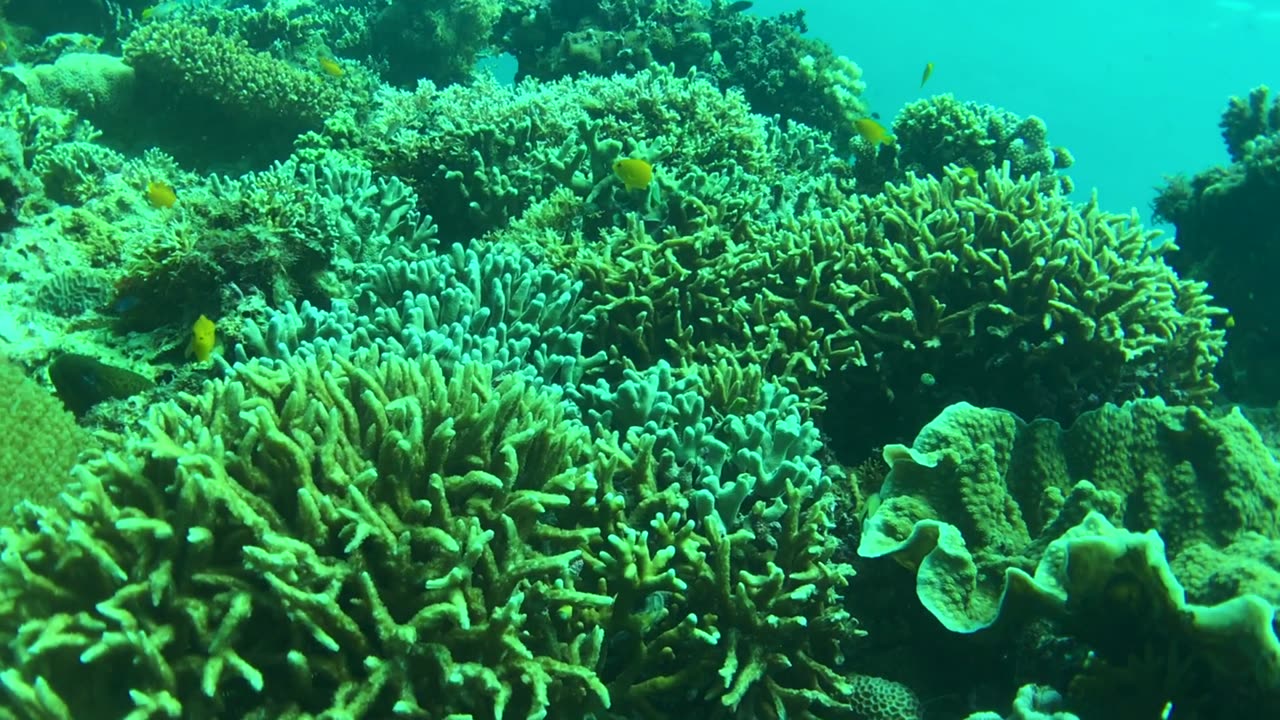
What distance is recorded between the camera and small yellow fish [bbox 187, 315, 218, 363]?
4156 millimetres

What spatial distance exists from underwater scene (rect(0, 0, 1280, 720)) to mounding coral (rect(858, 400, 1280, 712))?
17 mm

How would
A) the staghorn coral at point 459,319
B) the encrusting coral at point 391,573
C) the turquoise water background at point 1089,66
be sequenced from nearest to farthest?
the encrusting coral at point 391,573
the staghorn coral at point 459,319
the turquoise water background at point 1089,66

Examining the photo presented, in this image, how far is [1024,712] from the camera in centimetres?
237

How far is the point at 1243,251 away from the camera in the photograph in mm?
7273

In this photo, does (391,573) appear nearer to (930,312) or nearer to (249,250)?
(249,250)

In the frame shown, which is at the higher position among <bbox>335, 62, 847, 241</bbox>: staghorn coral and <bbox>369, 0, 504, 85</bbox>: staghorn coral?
<bbox>369, 0, 504, 85</bbox>: staghorn coral

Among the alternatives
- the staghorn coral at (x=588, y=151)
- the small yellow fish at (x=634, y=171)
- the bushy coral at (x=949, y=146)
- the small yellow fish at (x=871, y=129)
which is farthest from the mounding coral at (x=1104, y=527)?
the bushy coral at (x=949, y=146)

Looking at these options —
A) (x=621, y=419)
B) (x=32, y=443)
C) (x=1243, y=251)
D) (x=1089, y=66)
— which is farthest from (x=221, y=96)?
(x=1089, y=66)

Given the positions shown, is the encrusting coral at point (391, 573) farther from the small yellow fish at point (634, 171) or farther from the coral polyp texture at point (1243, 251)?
the coral polyp texture at point (1243, 251)

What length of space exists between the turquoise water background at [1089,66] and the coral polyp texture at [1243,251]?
9016cm

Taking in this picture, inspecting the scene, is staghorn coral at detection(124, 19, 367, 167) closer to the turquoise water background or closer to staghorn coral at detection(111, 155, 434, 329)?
staghorn coral at detection(111, 155, 434, 329)

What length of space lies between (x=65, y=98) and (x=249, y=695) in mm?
11284

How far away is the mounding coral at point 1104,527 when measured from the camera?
2330 millimetres

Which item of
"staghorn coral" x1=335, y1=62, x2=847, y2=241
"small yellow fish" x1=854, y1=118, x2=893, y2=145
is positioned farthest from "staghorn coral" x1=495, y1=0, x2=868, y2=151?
"small yellow fish" x1=854, y1=118, x2=893, y2=145
